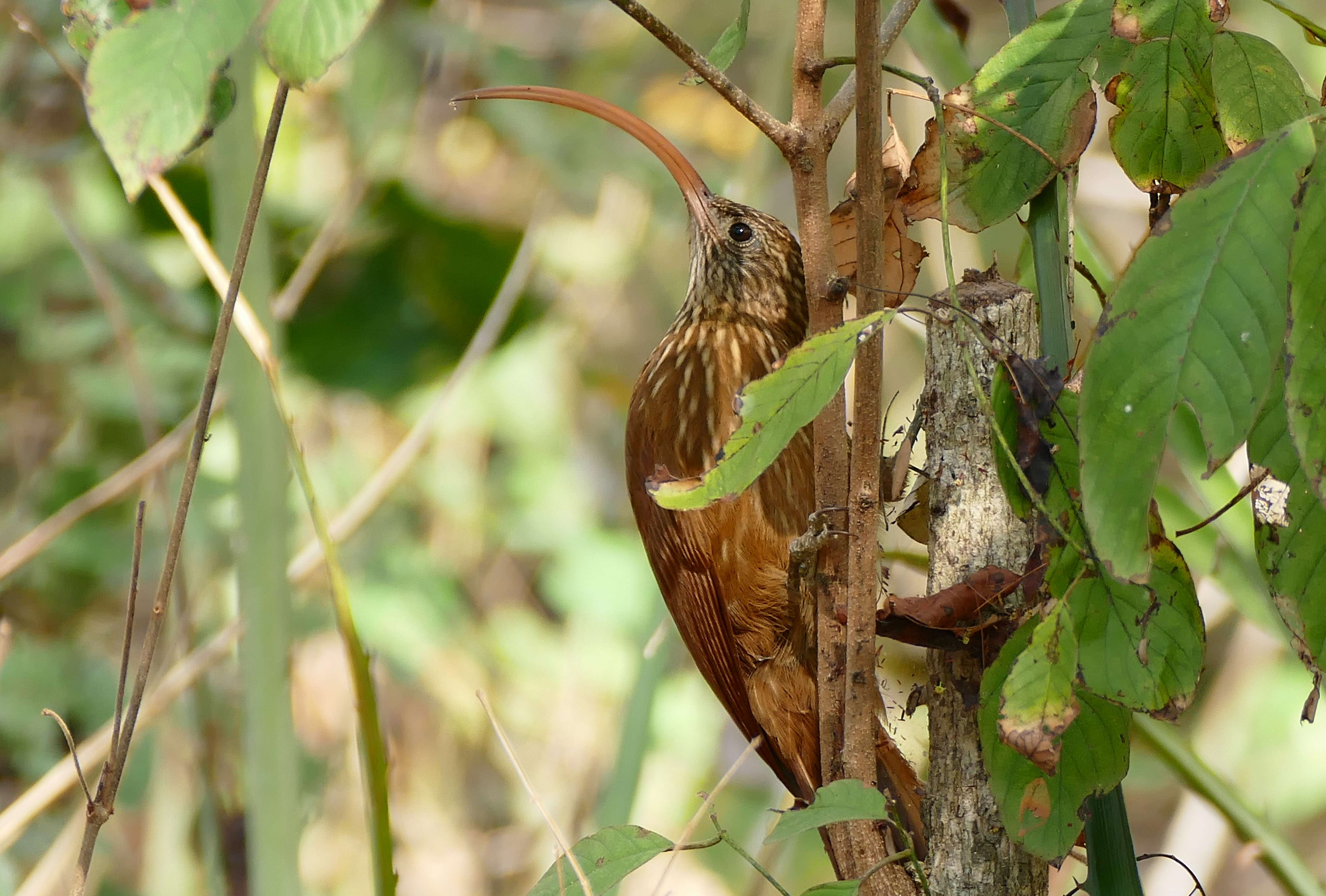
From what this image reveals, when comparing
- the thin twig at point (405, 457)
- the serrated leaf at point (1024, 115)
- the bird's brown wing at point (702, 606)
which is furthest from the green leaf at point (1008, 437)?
the thin twig at point (405, 457)

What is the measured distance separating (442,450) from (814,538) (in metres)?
1.98

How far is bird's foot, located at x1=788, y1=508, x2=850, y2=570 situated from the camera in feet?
2.84

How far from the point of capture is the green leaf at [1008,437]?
72cm

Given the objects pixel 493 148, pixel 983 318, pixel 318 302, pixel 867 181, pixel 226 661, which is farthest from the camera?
pixel 493 148

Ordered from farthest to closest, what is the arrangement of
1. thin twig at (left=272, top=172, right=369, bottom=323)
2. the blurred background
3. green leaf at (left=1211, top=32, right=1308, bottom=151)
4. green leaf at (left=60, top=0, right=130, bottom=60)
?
the blurred background, thin twig at (left=272, top=172, right=369, bottom=323), green leaf at (left=1211, top=32, right=1308, bottom=151), green leaf at (left=60, top=0, right=130, bottom=60)

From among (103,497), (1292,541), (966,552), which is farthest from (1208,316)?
(103,497)

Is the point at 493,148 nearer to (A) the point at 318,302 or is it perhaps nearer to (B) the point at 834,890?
(A) the point at 318,302

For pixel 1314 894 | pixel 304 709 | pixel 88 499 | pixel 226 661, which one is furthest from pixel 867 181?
pixel 304 709

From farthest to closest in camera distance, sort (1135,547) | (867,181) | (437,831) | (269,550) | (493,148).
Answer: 1. (493,148)
2. (437,831)
3. (269,550)
4. (867,181)
5. (1135,547)

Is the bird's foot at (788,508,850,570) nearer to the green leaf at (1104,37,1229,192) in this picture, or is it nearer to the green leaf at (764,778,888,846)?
the green leaf at (764,778,888,846)

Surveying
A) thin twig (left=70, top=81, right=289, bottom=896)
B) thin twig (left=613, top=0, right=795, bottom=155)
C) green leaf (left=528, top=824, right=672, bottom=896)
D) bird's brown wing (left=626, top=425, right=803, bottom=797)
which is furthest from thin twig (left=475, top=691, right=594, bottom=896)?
bird's brown wing (left=626, top=425, right=803, bottom=797)

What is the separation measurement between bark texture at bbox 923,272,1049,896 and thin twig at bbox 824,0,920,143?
15cm

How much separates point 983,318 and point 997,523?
0.15 metres

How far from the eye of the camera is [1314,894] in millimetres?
1100
